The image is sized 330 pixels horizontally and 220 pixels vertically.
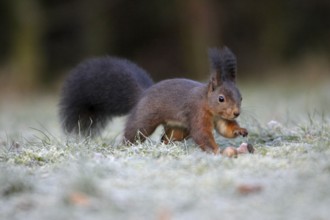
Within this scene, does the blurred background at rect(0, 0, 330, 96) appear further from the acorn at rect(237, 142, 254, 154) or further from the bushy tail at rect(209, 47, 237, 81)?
the acorn at rect(237, 142, 254, 154)

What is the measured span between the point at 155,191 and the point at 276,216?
60 cm

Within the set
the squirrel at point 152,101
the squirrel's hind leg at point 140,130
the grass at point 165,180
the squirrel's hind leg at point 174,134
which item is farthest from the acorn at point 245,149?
the squirrel's hind leg at point 140,130

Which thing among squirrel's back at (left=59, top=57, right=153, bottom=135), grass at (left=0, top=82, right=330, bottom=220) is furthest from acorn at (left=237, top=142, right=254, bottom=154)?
squirrel's back at (left=59, top=57, right=153, bottom=135)

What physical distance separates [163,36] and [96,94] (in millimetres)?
10781

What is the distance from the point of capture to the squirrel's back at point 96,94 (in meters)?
5.09

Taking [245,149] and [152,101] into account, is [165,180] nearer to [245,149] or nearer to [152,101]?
[245,149]

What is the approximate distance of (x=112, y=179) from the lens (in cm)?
331

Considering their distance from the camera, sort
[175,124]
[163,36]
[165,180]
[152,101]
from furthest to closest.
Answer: [163,36] < [152,101] < [175,124] < [165,180]

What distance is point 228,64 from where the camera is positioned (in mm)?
4340

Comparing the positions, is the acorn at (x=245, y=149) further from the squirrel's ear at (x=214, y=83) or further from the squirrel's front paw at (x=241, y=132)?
the squirrel's ear at (x=214, y=83)

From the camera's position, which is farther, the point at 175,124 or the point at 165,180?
the point at 175,124

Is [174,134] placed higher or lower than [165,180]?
higher

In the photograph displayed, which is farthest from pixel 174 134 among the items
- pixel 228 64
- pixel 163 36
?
pixel 163 36

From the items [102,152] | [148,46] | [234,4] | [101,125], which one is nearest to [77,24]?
[148,46]
